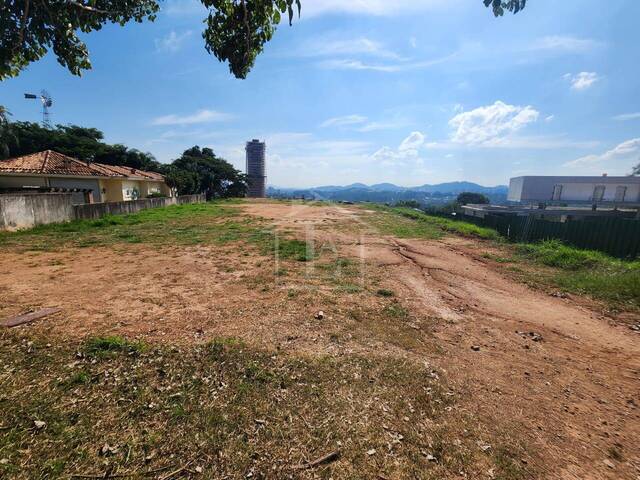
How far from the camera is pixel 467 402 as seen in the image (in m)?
2.79

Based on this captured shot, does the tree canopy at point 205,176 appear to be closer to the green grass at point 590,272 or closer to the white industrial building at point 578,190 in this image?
the green grass at point 590,272

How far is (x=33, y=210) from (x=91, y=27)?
39.5ft

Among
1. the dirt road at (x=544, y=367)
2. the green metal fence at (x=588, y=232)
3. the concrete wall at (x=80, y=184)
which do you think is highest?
the concrete wall at (x=80, y=184)

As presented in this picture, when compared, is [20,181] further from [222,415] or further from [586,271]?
[586,271]

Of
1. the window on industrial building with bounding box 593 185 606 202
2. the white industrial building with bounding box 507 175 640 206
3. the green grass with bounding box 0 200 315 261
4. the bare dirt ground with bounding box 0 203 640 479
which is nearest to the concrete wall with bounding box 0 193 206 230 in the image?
the green grass with bounding box 0 200 315 261

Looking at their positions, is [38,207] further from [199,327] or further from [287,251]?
[199,327]

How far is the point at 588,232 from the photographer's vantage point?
9.94 metres

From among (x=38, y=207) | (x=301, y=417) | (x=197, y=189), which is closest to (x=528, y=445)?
(x=301, y=417)

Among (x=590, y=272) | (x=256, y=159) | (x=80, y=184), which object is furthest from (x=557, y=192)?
(x=256, y=159)

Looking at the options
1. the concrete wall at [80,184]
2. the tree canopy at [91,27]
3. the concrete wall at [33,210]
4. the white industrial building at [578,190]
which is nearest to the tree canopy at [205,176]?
the concrete wall at [80,184]

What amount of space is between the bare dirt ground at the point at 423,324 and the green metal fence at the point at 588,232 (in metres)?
4.52

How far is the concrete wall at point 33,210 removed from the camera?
1056cm

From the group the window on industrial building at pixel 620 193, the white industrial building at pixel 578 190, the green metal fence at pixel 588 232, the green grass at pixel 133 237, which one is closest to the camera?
the green metal fence at pixel 588 232

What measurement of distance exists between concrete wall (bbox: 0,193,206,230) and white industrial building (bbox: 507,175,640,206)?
36.0 m
